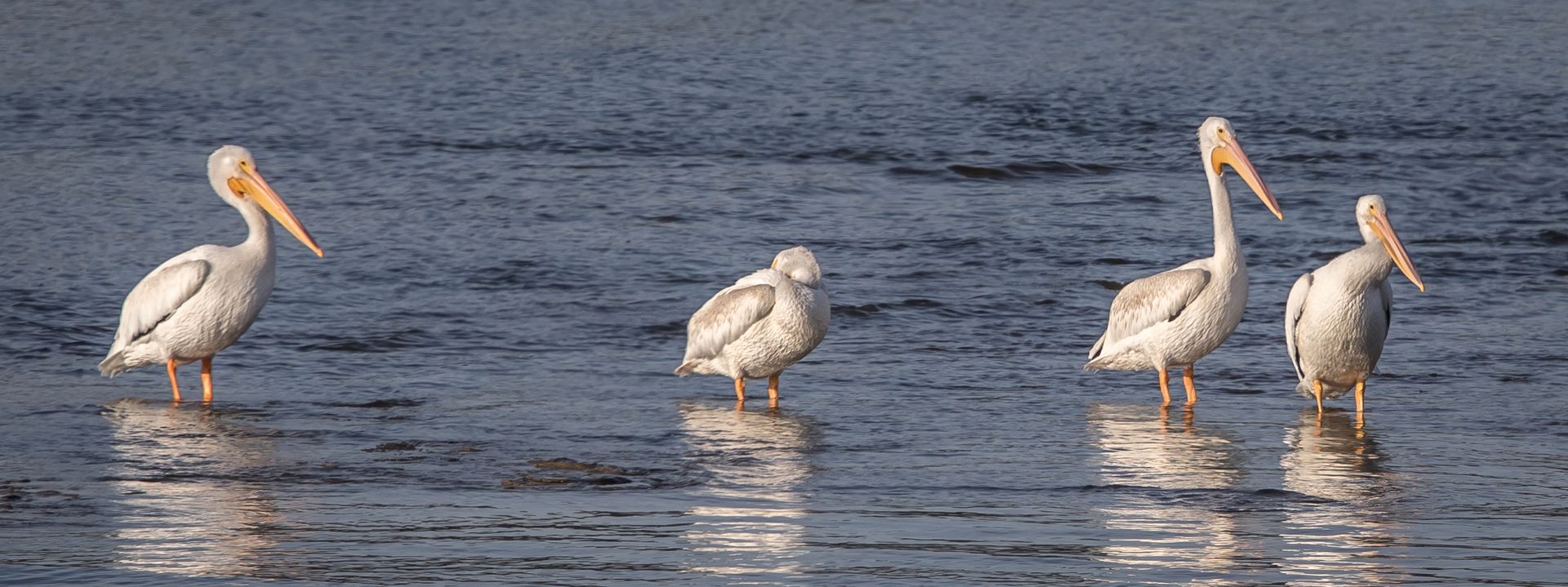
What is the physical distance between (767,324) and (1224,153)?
221cm

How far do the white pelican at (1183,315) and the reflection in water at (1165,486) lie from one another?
0.30 meters

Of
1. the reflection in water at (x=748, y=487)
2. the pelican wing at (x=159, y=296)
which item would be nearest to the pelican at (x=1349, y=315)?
the reflection in water at (x=748, y=487)

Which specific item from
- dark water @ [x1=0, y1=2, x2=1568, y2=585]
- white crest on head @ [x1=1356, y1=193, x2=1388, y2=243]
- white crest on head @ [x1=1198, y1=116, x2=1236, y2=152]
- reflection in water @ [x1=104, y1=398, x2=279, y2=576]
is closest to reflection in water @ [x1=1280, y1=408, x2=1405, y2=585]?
dark water @ [x1=0, y1=2, x2=1568, y2=585]

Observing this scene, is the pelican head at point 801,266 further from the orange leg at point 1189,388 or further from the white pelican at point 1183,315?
the orange leg at point 1189,388

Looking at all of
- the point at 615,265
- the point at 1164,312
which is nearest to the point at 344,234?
the point at 615,265

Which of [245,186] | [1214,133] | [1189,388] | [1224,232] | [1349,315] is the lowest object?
[1189,388]

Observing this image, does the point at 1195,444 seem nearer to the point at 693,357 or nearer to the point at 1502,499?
the point at 1502,499

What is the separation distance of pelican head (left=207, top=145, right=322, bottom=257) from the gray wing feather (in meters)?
1.63

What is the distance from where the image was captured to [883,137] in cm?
1410

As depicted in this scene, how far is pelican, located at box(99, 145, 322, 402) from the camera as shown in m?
7.45

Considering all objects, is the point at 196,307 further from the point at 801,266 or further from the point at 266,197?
the point at 801,266

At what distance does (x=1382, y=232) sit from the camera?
23.7 ft

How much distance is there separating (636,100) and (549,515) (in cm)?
1032

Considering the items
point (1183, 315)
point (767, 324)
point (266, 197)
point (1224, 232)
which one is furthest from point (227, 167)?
point (1224, 232)
